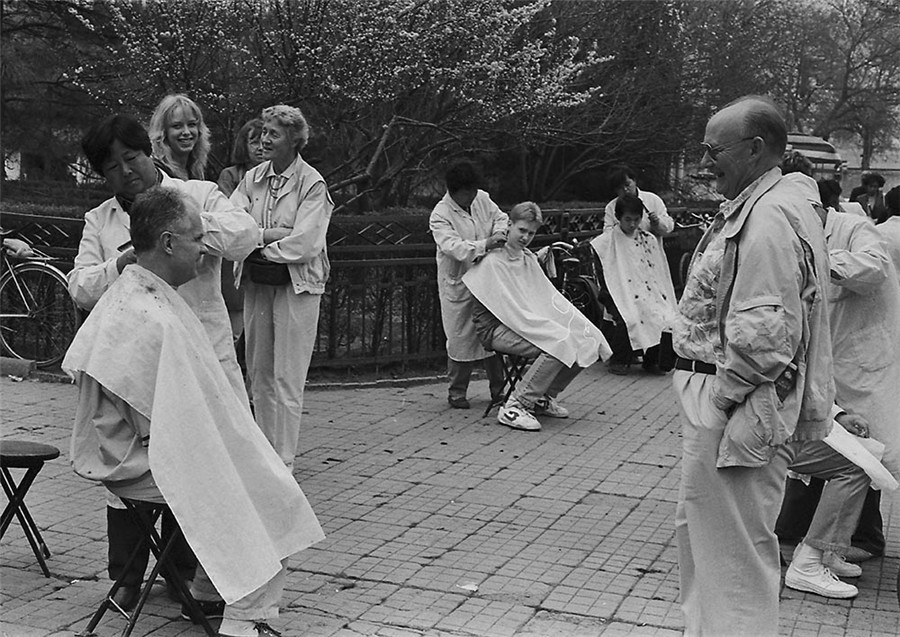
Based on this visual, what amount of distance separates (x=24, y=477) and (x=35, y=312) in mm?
5084

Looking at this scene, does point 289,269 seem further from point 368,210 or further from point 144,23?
point 368,210

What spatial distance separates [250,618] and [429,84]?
8.34 meters

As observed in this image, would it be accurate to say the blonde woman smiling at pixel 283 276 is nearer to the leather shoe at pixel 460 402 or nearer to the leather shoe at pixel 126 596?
the leather shoe at pixel 126 596

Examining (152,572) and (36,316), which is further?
(36,316)

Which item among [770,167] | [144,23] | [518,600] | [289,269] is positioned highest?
[144,23]

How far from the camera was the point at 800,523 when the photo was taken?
19.6ft

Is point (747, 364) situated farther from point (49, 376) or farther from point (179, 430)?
point (49, 376)

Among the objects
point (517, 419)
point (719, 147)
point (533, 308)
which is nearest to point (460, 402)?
point (517, 419)

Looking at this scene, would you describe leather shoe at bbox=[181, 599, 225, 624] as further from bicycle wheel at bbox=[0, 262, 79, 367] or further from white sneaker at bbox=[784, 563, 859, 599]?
bicycle wheel at bbox=[0, 262, 79, 367]

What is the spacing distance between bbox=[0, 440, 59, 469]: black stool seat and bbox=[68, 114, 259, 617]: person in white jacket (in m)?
0.46

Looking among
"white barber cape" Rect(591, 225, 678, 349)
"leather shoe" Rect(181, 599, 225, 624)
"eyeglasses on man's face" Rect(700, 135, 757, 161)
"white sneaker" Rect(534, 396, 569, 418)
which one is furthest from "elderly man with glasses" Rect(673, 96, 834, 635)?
"white barber cape" Rect(591, 225, 678, 349)

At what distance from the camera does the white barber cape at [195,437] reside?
4230 millimetres

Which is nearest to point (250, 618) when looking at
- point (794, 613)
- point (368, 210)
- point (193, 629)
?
point (193, 629)

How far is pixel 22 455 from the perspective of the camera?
199 inches
